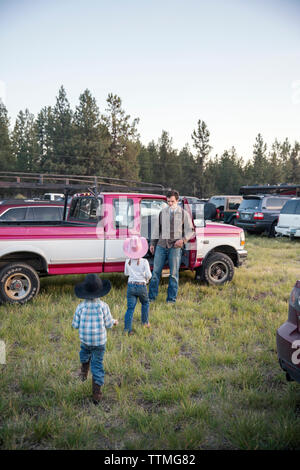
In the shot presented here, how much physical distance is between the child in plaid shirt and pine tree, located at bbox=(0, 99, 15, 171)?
6082 cm

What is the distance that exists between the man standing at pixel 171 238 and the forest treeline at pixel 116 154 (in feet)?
147

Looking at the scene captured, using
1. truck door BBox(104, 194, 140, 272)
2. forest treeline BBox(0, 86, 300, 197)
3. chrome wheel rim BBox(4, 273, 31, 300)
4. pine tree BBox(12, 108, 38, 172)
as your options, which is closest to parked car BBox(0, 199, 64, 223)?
truck door BBox(104, 194, 140, 272)

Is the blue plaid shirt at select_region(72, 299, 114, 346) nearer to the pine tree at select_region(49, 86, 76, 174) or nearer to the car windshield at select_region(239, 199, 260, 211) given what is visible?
the car windshield at select_region(239, 199, 260, 211)

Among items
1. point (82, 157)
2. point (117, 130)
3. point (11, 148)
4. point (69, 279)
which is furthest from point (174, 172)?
point (69, 279)

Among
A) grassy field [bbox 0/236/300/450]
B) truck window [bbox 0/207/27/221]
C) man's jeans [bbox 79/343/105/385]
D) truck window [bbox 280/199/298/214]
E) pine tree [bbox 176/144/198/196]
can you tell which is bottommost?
grassy field [bbox 0/236/300/450]

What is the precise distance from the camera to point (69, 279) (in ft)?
24.5

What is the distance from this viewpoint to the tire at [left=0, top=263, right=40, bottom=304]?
5.29 meters

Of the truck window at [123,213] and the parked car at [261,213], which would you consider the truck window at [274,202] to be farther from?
the truck window at [123,213]

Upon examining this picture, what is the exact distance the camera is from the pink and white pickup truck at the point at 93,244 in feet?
17.7

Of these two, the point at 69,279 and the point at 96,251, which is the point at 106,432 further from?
the point at 69,279

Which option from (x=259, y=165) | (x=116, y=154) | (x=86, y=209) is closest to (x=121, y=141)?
(x=116, y=154)

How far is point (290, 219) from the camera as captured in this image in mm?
13219

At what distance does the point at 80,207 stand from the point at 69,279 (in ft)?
5.94
